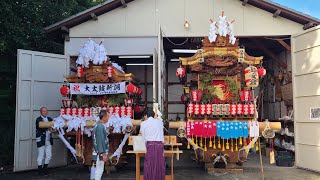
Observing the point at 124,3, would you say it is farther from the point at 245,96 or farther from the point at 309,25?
the point at 309,25

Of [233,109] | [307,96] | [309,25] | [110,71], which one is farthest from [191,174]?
[309,25]

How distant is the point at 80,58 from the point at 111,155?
2.91m

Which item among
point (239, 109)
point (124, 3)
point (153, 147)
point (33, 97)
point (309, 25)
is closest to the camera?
point (153, 147)

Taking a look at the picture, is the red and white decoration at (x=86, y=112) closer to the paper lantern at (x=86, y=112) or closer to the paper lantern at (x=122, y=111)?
the paper lantern at (x=86, y=112)

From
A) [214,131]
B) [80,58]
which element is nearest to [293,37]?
[214,131]

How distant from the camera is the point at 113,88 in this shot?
9.48 m

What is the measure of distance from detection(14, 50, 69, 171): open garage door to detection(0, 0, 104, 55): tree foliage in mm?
1301

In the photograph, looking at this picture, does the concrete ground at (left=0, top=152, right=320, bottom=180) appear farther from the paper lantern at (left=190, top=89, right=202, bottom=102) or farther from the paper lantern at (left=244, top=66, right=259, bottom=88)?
the paper lantern at (left=244, top=66, right=259, bottom=88)

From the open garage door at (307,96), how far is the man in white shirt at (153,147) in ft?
15.7

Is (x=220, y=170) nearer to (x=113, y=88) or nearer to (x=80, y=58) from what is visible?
(x=113, y=88)

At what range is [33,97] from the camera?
9.70 m

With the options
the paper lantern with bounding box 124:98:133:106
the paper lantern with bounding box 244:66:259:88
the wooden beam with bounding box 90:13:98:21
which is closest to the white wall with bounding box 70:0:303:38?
the wooden beam with bounding box 90:13:98:21

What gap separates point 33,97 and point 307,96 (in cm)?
803

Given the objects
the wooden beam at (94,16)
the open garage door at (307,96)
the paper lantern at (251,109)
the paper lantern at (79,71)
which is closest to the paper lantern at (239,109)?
the paper lantern at (251,109)
